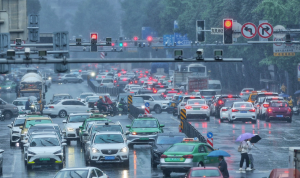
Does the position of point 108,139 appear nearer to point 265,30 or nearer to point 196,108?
point 265,30

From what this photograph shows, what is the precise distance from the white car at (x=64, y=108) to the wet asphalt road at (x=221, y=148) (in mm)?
5791

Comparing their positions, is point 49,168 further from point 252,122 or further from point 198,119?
point 198,119

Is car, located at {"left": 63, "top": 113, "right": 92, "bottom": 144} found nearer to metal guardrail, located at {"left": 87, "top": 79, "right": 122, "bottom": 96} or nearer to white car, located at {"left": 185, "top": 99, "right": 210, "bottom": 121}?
white car, located at {"left": 185, "top": 99, "right": 210, "bottom": 121}

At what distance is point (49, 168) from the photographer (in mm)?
26484

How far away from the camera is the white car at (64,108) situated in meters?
53.2

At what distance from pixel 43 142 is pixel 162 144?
15.4 feet

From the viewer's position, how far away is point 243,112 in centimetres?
4503

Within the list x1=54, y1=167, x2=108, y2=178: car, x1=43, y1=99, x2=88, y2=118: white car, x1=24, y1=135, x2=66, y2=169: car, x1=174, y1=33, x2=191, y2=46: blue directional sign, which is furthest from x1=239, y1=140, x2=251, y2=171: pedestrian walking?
x1=174, y1=33, x2=191, y2=46: blue directional sign

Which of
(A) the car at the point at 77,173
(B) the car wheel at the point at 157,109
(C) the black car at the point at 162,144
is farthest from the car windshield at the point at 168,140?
(B) the car wheel at the point at 157,109

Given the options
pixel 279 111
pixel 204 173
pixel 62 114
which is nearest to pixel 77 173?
pixel 204 173

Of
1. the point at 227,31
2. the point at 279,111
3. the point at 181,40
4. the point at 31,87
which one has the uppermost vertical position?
the point at 181,40

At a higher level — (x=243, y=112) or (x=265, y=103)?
(x=265, y=103)

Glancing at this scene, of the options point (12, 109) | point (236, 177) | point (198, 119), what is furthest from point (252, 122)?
point (236, 177)

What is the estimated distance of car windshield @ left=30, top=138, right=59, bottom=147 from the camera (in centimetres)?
2622
